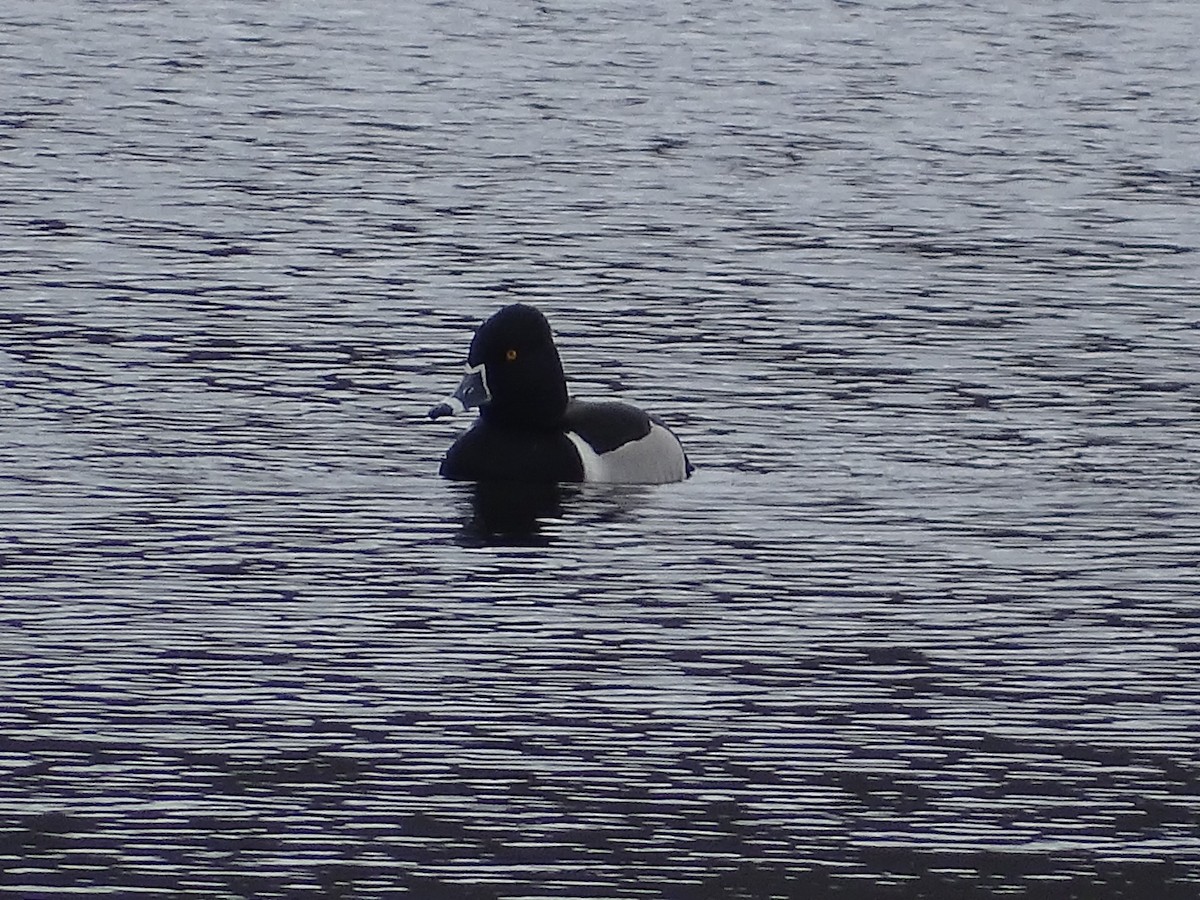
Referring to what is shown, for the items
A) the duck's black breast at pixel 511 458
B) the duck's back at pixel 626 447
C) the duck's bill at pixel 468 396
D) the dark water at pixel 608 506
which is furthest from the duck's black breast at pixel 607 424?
the duck's bill at pixel 468 396

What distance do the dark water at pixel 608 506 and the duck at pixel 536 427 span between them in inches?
8.9

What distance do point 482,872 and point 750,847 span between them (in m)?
0.98

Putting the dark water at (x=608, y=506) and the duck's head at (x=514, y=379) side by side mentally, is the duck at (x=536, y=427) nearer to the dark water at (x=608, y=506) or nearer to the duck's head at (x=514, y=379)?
the duck's head at (x=514, y=379)

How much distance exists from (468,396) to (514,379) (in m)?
0.30

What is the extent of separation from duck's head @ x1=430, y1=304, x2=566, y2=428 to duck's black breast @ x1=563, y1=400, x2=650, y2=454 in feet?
0.46

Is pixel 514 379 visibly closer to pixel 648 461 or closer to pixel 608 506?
pixel 648 461

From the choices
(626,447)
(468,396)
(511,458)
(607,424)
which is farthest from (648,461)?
(468,396)

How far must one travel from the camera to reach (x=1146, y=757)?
12.2m

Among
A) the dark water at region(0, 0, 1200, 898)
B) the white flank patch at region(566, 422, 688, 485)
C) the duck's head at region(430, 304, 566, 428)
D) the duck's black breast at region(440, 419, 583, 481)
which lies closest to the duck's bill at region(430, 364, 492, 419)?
the duck's head at region(430, 304, 566, 428)

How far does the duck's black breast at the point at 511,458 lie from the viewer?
17672 millimetres

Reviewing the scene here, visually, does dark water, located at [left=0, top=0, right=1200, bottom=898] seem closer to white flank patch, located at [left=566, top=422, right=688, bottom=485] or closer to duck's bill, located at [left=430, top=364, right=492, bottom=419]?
white flank patch, located at [left=566, top=422, right=688, bottom=485]

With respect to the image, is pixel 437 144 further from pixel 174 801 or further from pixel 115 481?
pixel 174 801

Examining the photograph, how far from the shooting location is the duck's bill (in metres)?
18.1

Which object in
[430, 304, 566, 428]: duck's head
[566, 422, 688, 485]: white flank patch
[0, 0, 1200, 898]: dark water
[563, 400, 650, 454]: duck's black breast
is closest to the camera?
[0, 0, 1200, 898]: dark water
